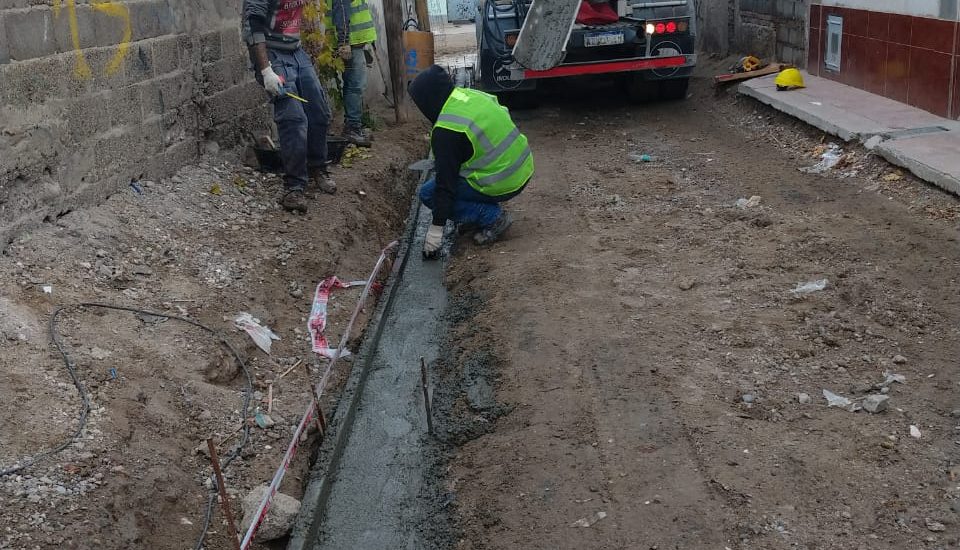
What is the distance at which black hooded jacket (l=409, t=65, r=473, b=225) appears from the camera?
5.57m

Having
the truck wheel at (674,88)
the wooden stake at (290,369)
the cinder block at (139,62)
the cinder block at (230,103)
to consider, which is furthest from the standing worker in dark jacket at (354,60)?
the wooden stake at (290,369)

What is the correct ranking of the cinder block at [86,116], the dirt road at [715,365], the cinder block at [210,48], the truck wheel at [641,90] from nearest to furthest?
the dirt road at [715,365], the cinder block at [86,116], the cinder block at [210,48], the truck wheel at [641,90]

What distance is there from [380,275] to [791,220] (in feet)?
8.86

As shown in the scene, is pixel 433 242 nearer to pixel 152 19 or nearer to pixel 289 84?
pixel 289 84

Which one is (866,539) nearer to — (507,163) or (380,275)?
(507,163)

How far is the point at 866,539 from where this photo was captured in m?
2.80

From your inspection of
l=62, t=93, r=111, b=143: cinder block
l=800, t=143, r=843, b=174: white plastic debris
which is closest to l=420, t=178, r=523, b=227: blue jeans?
l=62, t=93, r=111, b=143: cinder block

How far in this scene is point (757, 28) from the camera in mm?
11500

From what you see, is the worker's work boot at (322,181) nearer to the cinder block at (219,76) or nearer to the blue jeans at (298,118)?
the blue jeans at (298,118)

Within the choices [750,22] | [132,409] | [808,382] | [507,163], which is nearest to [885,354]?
[808,382]

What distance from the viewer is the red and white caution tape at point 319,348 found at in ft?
11.3

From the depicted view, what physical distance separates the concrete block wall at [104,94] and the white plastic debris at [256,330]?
1.13 metres

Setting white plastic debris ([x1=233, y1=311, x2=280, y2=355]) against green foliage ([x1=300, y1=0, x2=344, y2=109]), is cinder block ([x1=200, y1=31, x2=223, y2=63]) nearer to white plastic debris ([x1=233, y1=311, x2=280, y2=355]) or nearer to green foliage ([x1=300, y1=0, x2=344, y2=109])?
green foliage ([x1=300, y1=0, x2=344, y2=109])

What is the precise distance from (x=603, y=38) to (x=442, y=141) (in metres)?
3.98
